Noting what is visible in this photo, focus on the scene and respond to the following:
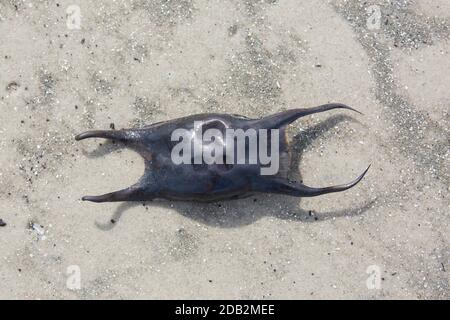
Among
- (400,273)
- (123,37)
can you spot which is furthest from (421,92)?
(123,37)

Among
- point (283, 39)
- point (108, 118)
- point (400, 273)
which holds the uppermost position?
point (283, 39)

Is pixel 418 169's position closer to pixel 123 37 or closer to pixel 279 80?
pixel 279 80

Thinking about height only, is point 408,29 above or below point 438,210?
above

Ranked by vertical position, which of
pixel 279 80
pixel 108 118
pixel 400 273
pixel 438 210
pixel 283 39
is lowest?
pixel 400 273

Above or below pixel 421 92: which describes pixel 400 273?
below

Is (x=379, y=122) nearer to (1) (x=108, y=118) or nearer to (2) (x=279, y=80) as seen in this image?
(2) (x=279, y=80)

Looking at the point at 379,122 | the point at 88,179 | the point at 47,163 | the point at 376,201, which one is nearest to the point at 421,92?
the point at 379,122

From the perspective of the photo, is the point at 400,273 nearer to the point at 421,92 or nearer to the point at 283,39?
the point at 421,92

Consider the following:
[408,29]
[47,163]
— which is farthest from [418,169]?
[47,163]
